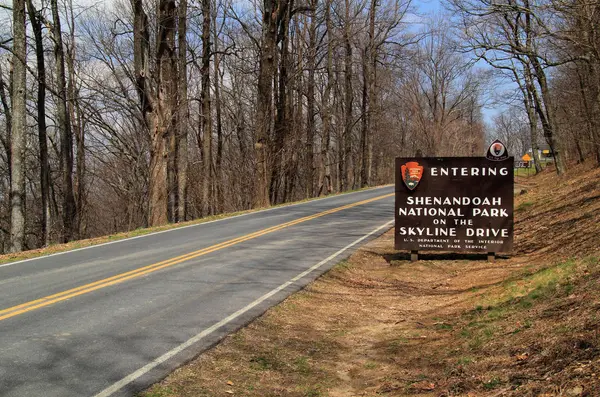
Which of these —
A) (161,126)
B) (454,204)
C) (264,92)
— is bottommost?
(454,204)

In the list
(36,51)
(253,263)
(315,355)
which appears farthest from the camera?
(36,51)

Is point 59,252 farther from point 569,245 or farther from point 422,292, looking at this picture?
point 569,245

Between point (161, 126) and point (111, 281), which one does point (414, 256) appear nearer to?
point (111, 281)

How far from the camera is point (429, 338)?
616 centimetres

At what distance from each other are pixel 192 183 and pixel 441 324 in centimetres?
2752

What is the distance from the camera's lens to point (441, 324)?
6.64 meters

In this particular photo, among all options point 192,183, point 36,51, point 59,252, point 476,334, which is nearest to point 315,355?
point 476,334

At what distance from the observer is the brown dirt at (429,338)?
170 inches

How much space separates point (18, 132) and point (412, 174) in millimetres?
13004

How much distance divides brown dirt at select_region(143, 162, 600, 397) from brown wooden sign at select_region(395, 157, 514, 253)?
41.2 inches

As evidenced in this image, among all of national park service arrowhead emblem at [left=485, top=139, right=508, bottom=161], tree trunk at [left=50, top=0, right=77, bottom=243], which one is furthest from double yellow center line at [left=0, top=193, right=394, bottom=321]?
tree trunk at [left=50, top=0, right=77, bottom=243]

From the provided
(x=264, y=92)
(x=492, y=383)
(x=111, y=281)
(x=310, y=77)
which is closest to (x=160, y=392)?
(x=492, y=383)

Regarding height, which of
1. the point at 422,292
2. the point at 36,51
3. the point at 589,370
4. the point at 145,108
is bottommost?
the point at 422,292

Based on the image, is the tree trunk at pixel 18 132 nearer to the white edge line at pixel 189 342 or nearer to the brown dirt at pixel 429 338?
the white edge line at pixel 189 342
